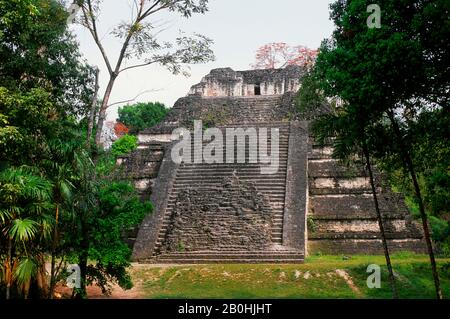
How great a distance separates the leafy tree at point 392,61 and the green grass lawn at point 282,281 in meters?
1.63

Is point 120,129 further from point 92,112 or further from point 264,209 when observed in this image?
point 92,112

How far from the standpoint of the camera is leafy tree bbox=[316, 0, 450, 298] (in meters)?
6.76

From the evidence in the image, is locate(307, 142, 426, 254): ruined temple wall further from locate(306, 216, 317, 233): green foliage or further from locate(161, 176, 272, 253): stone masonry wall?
locate(161, 176, 272, 253): stone masonry wall

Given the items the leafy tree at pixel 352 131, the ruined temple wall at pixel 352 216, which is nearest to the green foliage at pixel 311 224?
the ruined temple wall at pixel 352 216

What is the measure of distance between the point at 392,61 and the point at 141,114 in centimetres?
3159

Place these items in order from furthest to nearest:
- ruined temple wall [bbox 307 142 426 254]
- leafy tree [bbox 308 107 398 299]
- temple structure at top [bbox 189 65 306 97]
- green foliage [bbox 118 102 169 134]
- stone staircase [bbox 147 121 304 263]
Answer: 1. green foliage [bbox 118 102 169 134]
2. temple structure at top [bbox 189 65 306 97]
3. ruined temple wall [bbox 307 142 426 254]
4. stone staircase [bbox 147 121 304 263]
5. leafy tree [bbox 308 107 398 299]

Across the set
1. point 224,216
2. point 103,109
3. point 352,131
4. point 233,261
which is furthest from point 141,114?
point 352,131

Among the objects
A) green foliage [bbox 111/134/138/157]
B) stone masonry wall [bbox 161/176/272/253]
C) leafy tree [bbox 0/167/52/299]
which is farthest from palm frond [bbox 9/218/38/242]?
green foliage [bbox 111/134/138/157]

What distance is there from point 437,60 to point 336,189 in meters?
7.09

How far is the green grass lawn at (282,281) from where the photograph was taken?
9.07 meters

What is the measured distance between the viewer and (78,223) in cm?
793

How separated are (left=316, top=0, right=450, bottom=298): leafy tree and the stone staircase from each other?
475cm

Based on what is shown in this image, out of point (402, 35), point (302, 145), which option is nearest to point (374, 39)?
point (402, 35)

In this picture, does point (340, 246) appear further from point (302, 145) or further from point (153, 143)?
point (153, 143)
